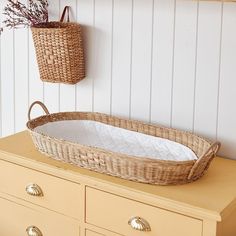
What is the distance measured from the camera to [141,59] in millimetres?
2482

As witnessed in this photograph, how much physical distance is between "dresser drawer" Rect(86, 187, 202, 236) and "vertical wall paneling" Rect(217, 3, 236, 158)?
49cm

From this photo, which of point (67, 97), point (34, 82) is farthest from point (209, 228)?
point (34, 82)

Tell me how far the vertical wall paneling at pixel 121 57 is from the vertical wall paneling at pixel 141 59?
0.09 ft

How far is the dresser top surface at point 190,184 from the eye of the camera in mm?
1928

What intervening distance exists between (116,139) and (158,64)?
1.16ft

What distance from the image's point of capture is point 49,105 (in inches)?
112

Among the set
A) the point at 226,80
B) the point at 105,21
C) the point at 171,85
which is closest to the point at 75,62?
the point at 105,21

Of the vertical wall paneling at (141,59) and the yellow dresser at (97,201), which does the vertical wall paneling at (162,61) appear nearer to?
the vertical wall paneling at (141,59)

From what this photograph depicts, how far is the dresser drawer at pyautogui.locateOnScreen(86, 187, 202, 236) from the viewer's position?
1936mm

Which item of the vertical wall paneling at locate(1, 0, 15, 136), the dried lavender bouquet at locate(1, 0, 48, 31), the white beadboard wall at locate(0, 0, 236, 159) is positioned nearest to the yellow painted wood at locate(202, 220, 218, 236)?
the white beadboard wall at locate(0, 0, 236, 159)

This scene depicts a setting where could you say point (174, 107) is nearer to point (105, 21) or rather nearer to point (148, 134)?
point (148, 134)

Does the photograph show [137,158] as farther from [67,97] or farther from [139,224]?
[67,97]

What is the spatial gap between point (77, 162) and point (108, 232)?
286 millimetres

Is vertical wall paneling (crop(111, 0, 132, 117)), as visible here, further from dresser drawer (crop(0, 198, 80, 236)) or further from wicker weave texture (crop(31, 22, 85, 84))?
dresser drawer (crop(0, 198, 80, 236))
